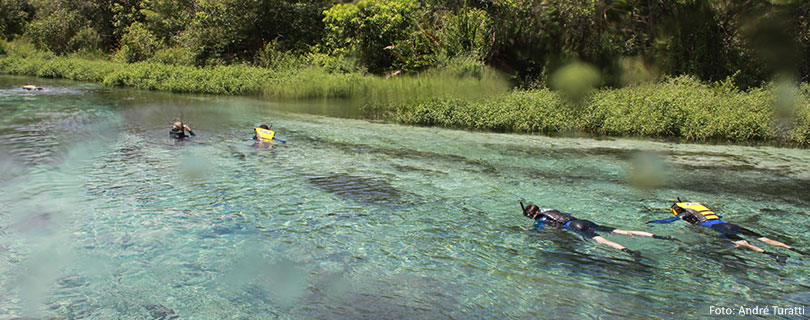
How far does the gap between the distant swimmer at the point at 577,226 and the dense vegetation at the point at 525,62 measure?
898 centimetres

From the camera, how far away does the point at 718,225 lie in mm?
6465

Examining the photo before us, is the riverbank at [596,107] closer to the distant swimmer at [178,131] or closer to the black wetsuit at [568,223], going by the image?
the distant swimmer at [178,131]

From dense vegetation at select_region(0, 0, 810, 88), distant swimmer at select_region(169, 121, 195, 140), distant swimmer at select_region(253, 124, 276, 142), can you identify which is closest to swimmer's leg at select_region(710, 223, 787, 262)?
distant swimmer at select_region(253, 124, 276, 142)

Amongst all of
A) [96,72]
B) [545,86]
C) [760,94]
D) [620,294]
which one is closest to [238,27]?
[96,72]

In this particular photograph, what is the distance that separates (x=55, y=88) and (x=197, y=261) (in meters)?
24.2

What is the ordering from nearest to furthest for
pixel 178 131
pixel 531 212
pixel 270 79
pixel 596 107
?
pixel 531 212 → pixel 178 131 → pixel 596 107 → pixel 270 79

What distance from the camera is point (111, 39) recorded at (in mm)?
40938

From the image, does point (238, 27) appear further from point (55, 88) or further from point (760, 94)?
point (760, 94)

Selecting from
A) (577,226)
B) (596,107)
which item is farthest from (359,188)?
(596,107)

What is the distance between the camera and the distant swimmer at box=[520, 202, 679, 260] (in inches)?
240

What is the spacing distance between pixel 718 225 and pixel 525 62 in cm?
1576

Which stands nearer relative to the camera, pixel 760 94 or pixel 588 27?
pixel 760 94

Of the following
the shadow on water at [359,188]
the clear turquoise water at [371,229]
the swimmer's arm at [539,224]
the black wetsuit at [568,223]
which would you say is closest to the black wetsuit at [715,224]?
the clear turquoise water at [371,229]

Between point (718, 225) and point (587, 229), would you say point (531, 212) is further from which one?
point (718, 225)
